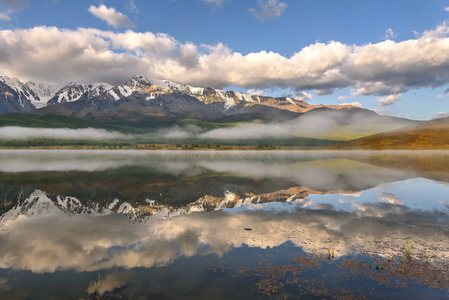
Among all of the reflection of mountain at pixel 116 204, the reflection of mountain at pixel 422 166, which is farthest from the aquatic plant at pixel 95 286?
the reflection of mountain at pixel 422 166

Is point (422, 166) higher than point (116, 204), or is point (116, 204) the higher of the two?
point (116, 204)

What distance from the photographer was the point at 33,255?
19.9m

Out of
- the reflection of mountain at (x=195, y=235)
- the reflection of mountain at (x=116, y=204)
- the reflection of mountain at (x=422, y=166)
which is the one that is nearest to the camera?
the reflection of mountain at (x=195, y=235)

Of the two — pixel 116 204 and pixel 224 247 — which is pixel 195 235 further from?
pixel 116 204

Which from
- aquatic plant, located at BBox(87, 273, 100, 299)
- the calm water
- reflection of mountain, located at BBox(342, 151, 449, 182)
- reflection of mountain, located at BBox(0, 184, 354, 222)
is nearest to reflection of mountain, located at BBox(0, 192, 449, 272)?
the calm water

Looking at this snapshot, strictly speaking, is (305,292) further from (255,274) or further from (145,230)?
(145,230)

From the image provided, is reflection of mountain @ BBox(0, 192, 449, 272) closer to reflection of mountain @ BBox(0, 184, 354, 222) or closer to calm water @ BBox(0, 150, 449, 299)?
calm water @ BBox(0, 150, 449, 299)

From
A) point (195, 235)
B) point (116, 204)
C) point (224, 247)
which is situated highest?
point (224, 247)

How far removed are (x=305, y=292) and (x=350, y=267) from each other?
4753 mm

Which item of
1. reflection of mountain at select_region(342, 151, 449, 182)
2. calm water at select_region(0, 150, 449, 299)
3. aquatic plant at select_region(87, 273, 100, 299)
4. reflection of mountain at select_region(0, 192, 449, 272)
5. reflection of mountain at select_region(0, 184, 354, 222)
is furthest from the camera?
reflection of mountain at select_region(342, 151, 449, 182)

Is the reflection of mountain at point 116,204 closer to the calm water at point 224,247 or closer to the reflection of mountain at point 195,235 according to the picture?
the calm water at point 224,247

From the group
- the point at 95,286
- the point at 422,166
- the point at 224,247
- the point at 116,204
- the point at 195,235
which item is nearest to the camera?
the point at 95,286

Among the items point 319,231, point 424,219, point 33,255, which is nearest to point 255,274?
point 319,231

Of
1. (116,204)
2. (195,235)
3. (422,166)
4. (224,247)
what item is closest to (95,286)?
(224,247)
